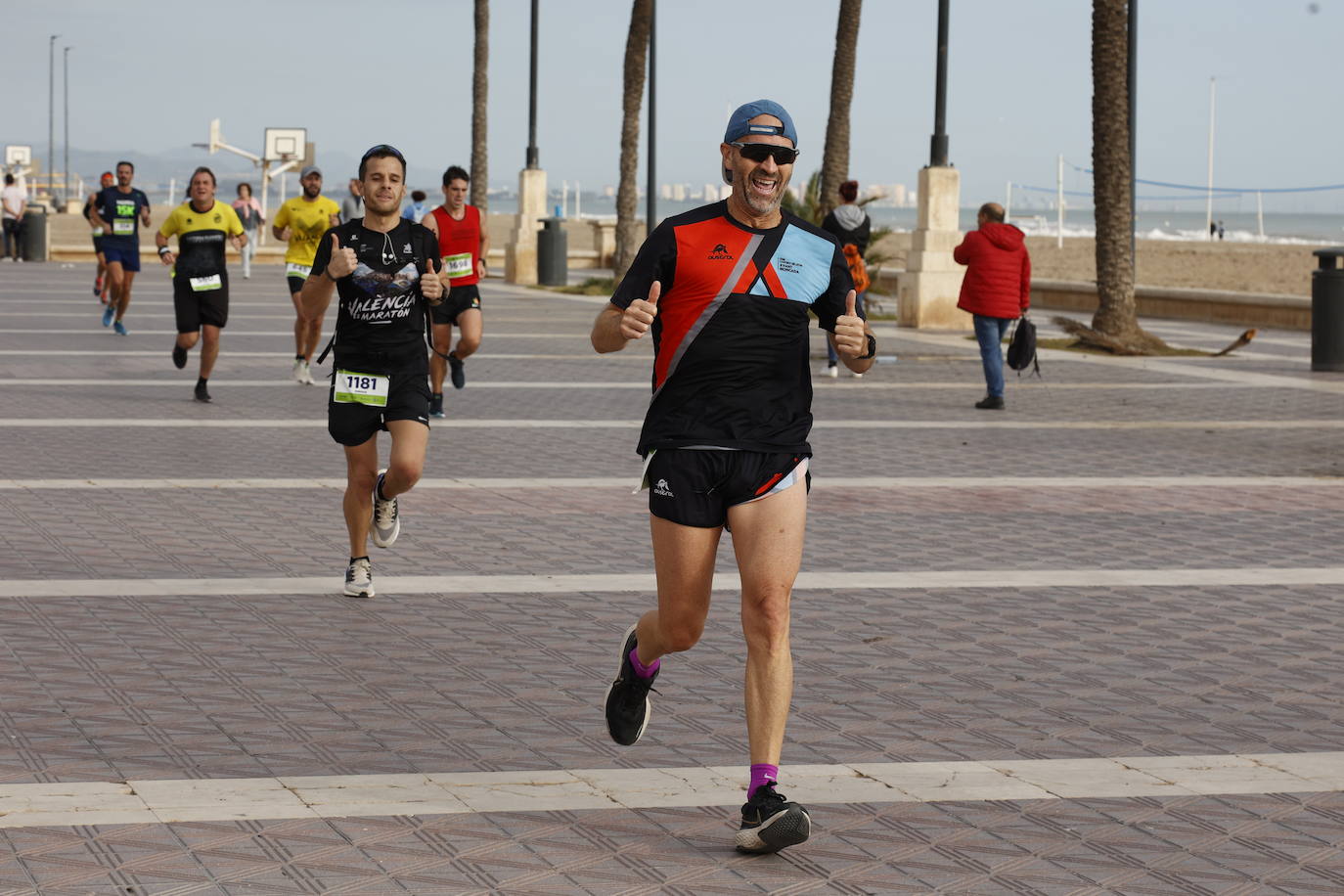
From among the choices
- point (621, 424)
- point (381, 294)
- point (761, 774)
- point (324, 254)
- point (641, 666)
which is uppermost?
point (324, 254)

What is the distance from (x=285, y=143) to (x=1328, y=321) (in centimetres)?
4282

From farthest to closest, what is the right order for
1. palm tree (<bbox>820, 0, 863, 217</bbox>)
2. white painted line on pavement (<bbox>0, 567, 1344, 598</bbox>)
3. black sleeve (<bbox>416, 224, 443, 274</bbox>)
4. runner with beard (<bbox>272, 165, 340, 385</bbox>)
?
palm tree (<bbox>820, 0, 863, 217</bbox>)
runner with beard (<bbox>272, 165, 340, 385</bbox>)
black sleeve (<bbox>416, 224, 443, 274</bbox>)
white painted line on pavement (<bbox>0, 567, 1344, 598</bbox>)

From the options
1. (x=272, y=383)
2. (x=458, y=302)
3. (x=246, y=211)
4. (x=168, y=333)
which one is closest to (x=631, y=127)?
(x=246, y=211)

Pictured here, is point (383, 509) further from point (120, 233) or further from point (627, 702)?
point (120, 233)

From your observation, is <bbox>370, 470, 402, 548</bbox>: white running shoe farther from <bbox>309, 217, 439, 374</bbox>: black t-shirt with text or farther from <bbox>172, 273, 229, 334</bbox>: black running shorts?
<bbox>172, 273, 229, 334</bbox>: black running shorts

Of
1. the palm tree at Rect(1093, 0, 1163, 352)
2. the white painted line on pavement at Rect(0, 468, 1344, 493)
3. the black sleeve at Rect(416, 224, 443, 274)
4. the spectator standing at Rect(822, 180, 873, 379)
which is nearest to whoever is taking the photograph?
the black sleeve at Rect(416, 224, 443, 274)

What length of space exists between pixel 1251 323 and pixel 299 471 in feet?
64.7

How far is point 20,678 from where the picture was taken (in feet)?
21.5

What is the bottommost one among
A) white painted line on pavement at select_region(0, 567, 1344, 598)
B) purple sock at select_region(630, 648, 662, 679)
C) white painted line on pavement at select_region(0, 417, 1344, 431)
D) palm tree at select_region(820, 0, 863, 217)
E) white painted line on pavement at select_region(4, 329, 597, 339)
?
white painted line on pavement at select_region(0, 567, 1344, 598)

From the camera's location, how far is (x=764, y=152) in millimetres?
5156

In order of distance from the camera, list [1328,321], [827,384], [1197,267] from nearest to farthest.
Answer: [827,384] < [1328,321] < [1197,267]

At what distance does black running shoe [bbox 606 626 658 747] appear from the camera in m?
5.60

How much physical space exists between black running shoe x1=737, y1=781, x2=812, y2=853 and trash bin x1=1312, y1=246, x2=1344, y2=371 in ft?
54.3

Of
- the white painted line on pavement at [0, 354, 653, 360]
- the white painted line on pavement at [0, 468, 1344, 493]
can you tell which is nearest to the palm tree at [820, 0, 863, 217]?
the white painted line on pavement at [0, 354, 653, 360]
